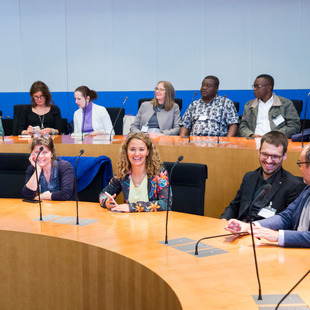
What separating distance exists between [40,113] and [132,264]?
12.0 ft

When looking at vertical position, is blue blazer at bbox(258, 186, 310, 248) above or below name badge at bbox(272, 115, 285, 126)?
below

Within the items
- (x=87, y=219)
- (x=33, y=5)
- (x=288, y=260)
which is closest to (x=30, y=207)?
(x=87, y=219)

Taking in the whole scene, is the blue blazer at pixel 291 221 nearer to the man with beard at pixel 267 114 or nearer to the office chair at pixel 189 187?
the office chair at pixel 189 187

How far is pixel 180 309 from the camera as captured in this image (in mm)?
1522

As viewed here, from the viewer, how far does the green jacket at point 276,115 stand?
4523 mm

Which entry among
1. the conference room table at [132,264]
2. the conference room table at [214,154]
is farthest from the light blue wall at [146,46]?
the conference room table at [132,264]

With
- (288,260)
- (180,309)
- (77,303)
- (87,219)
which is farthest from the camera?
(87,219)

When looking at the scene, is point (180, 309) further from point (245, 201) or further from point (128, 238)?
point (245, 201)

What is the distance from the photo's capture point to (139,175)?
3008mm

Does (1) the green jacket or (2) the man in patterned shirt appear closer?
(1) the green jacket

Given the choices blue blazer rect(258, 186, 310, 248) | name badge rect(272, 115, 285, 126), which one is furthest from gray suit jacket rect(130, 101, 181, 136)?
blue blazer rect(258, 186, 310, 248)

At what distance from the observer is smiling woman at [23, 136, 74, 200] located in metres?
3.22

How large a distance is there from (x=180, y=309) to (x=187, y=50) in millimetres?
6241

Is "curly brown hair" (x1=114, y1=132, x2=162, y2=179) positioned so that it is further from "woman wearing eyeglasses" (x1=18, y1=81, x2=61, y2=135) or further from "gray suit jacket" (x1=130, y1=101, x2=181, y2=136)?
"woman wearing eyeglasses" (x1=18, y1=81, x2=61, y2=135)
